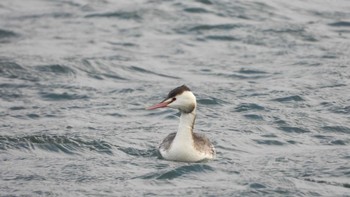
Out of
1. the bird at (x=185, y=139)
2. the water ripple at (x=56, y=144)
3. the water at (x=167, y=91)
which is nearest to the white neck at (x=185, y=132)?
the bird at (x=185, y=139)

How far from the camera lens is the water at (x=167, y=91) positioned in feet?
47.0

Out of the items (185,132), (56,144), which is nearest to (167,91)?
(56,144)

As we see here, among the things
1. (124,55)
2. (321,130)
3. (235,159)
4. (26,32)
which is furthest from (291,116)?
(26,32)

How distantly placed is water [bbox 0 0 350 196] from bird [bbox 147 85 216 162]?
23 cm

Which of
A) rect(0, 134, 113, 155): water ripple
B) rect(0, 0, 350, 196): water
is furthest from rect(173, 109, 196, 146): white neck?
rect(0, 134, 113, 155): water ripple

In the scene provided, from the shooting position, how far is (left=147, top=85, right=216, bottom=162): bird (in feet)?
50.0

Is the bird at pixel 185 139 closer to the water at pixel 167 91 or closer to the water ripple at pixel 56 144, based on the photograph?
the water at pixel 167 91

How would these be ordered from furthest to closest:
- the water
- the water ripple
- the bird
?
1. the water ripple
2. the bird
3. the water

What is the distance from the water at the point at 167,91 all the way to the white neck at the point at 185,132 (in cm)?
43

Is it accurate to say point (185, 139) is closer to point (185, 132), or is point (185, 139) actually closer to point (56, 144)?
point (185, 132)

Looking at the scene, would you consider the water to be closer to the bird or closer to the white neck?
the bird

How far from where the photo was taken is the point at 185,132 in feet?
50.3

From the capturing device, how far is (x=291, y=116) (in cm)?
1816

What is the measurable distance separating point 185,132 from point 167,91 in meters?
4.69
